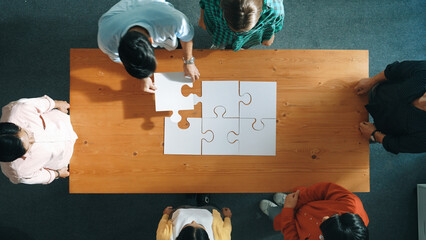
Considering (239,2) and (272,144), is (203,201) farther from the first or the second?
(239,2)

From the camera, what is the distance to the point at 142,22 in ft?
4.03

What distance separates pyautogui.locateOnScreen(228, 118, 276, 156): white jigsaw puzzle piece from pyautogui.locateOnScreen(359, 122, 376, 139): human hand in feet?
1.81

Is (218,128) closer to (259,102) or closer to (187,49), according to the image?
(259,102)

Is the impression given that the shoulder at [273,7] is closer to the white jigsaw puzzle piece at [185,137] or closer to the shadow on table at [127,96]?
the white jigsaw puzzle piece at [185,137]

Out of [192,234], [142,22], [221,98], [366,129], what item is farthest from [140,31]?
[366,129]

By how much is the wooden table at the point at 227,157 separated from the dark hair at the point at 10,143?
315 mm

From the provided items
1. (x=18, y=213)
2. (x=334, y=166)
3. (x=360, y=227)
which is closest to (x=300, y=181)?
(x=334, y=166)

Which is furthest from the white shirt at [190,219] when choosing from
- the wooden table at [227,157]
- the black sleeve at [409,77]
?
the black sleeve at [409,77]

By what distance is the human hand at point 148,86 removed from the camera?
1509mm

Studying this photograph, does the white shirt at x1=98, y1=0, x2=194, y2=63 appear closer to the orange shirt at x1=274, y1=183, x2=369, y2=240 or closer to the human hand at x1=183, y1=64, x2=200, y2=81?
the human hand at x1=183, y1=64, x2=200, y2=81

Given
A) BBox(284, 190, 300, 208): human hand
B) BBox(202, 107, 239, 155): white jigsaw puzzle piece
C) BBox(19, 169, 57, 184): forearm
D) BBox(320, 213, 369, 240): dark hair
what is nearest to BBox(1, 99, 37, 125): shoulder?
BBox(19, 169, 57, 184): forearm

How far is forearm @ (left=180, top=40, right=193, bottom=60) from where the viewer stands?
1497mm

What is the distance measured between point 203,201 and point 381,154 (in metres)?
1.68

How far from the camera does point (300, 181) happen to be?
163 cm
